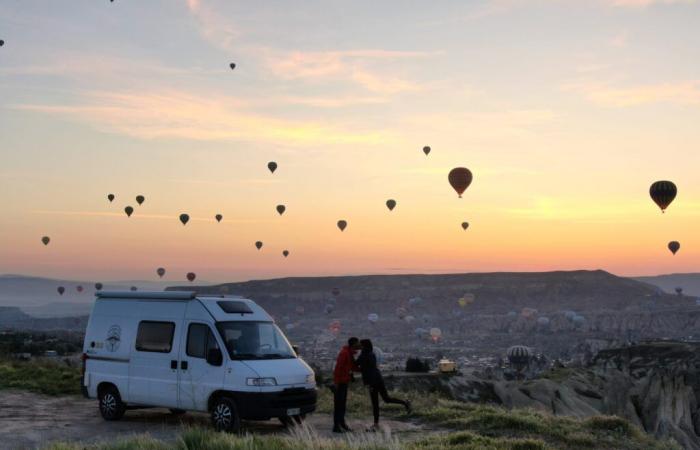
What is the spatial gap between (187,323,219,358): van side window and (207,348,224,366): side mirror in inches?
5.7

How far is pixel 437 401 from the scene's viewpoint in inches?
886

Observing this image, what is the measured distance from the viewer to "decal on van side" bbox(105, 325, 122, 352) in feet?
59.8

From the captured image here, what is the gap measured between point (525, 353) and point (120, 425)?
Result: 115994 millimetres

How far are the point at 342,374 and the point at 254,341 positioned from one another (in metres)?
1.97

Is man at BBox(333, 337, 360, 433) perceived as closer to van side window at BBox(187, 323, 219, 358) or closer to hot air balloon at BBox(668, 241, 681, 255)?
van side window at BBox(187, 323, 219, 358)

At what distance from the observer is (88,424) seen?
18172 millimetres

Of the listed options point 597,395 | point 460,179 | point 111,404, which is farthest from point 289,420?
point 460,179

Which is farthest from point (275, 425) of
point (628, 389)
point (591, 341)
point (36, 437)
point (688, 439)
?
point (591, 341)

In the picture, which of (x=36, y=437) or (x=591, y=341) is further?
(x=591, y=341)

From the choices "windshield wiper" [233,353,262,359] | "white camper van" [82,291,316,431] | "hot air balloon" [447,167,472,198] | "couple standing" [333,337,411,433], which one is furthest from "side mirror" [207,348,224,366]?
"hot air balloon" [447,167,472,198]

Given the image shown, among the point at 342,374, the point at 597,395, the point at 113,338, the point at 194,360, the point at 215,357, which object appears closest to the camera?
the point at 215,357

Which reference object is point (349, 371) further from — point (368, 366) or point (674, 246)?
point (674, 246)

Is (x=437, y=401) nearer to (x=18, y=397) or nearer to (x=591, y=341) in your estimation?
(x=18, y=397)

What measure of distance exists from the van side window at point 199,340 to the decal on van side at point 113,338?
217cm
